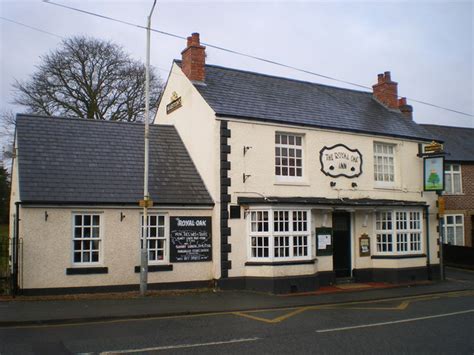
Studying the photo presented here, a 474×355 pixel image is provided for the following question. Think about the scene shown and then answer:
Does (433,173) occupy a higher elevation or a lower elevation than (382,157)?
lower

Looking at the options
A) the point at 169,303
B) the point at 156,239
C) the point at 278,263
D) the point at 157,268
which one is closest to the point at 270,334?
the point at 169,303

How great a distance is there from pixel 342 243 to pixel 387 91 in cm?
882

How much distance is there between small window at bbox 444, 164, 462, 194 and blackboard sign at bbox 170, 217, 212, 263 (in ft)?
56.6

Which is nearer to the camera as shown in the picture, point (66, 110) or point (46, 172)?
point (46, 172)

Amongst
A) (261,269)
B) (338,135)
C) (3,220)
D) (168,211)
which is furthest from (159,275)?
(3,220)

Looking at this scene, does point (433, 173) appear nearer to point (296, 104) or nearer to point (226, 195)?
point (296, 104)

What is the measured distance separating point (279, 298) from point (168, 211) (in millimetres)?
4578

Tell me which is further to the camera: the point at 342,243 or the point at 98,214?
the point at 342,243

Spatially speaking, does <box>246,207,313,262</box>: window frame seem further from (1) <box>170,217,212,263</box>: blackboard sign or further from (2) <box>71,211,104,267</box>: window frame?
(2) <box>71,211,104,267</box>: window frame

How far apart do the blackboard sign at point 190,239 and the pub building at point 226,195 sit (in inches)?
1.4

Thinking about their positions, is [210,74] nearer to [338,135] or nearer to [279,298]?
[338,135]

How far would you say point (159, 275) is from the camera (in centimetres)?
1589

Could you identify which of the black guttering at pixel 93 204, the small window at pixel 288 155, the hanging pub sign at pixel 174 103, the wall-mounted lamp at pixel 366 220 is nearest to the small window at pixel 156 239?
the black guttering at pixel 93 204

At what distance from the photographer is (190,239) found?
1641 cm
